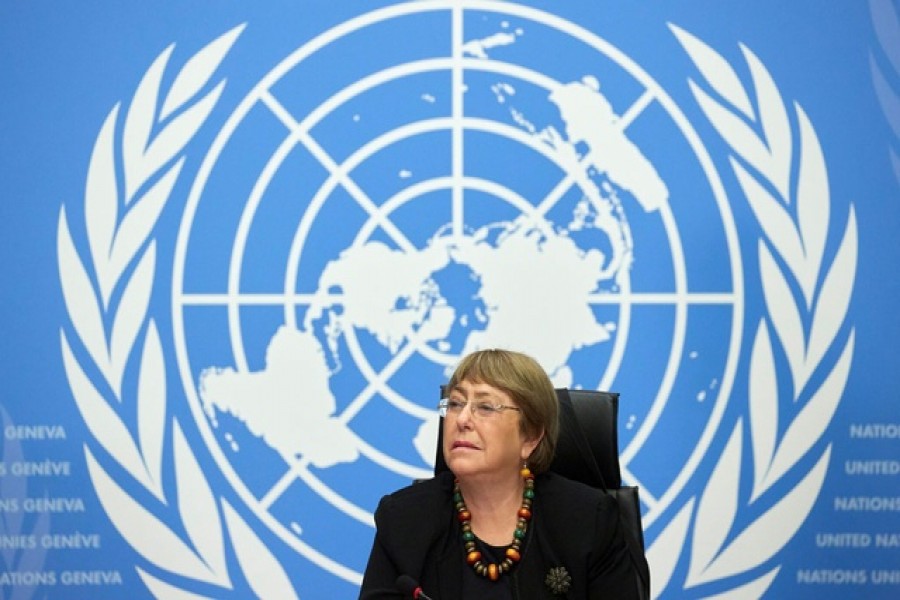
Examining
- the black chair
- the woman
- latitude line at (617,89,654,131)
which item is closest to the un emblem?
latitude line at (617,89,654,131)

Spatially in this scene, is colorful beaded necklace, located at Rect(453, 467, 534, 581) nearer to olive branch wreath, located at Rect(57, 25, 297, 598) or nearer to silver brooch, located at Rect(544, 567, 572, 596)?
silver brooch, located at Rect(544, 567, 572, 596)

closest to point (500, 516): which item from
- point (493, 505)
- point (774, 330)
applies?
point (493, 505)

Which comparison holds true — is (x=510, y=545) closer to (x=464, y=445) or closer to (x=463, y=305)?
(x=464, y=445)

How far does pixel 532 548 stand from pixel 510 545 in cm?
5

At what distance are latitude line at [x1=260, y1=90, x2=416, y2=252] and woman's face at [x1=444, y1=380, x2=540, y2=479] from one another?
3.55 ft

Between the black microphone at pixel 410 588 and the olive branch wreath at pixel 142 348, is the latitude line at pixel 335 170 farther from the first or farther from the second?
the black microphone at pixel 410 588

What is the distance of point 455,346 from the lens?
3.06 meters

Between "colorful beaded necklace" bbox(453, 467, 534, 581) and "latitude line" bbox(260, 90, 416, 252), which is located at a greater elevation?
"latitude line" bbox(260, 90, 416, 252)

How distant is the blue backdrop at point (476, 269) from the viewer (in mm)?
3037

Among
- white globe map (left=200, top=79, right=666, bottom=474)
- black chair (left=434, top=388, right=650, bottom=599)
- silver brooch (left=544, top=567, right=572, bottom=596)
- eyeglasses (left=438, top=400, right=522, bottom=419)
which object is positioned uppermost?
white globe map (left=200, top=79, right=666, bottom=474)

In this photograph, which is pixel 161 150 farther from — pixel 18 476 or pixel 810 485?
pixel 810 485

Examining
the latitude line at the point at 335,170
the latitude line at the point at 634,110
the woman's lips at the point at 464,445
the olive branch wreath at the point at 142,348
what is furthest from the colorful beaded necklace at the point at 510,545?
the latitude line at the point at 634,110

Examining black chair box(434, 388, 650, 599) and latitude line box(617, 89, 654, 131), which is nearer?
black chair box(434, 388, 650, 599)

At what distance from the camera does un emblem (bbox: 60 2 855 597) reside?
304 cm
